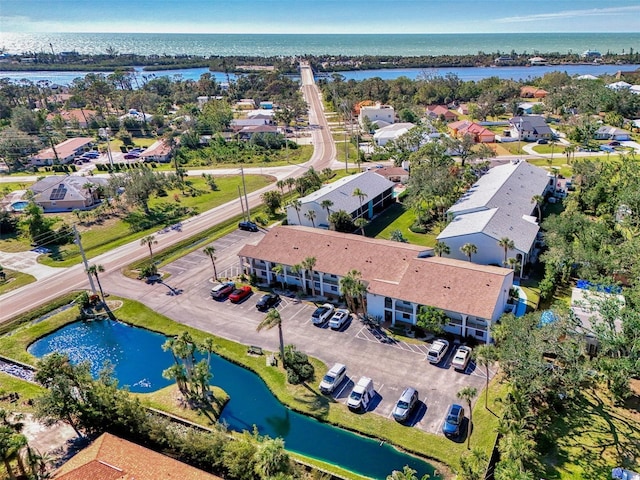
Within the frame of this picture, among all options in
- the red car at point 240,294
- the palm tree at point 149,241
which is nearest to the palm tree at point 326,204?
the red car at point 240,294

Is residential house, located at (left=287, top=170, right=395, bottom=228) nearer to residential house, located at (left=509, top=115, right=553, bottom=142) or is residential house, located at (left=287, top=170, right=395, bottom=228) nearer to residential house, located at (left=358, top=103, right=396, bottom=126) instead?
residential house, located at (left=509, top=115, right=553, bottom=142)

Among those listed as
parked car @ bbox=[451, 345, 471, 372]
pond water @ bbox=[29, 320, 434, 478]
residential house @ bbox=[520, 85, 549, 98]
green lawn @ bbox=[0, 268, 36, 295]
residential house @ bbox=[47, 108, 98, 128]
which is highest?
residential house @ bbox=[47, 108, 98, 128]

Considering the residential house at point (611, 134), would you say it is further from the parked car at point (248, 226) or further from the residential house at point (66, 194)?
the residential house at point (66, 194)

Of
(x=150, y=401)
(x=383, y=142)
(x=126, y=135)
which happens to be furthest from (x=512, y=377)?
(x=126, y=135)

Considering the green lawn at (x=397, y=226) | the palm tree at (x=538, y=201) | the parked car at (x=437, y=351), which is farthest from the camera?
the green lawn at (x=397, y=226)

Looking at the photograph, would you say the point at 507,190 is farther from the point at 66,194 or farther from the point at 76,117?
the point at 76,117

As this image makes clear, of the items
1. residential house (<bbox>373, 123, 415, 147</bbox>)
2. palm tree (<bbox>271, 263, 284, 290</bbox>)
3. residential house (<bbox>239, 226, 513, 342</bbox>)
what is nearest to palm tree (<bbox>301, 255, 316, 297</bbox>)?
residential house (<bbox>239, 226, 513, 342</bbox>)

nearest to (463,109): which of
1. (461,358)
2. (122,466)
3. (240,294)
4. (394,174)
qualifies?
(394,174)
